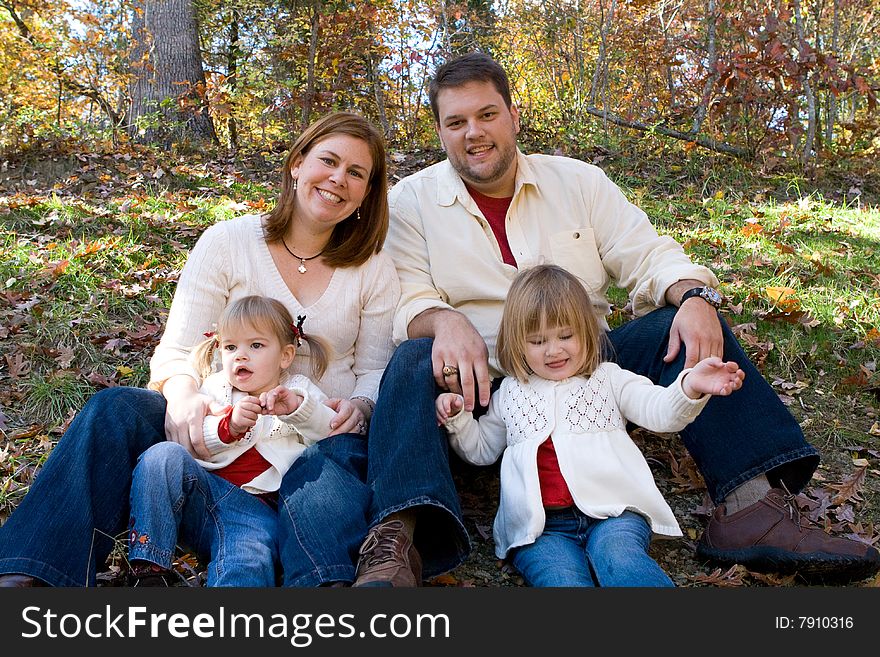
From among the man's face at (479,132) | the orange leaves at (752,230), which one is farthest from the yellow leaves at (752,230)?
the man's face at (479,132)

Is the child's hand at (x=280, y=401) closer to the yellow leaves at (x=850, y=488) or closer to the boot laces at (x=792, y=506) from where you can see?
the boot laces at (x=792, y=506)

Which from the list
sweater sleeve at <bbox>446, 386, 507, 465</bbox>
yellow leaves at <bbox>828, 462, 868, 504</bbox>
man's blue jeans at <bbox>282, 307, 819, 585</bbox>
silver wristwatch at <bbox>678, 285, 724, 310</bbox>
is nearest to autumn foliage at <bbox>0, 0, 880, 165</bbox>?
yellow leaves at <bbox>828, 462, 868, 504</bbox>

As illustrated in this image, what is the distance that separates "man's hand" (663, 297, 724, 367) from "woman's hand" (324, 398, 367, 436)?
1.17 m

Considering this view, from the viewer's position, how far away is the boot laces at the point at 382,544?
2488 mm

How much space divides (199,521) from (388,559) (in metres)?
0.66

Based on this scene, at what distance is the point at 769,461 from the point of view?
114 inches

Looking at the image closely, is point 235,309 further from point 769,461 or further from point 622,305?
point 622,305

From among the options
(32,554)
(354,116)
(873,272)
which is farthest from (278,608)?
(873,272)

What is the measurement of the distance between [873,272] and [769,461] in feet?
10.7

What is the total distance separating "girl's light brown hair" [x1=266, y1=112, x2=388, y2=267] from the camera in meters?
3.33

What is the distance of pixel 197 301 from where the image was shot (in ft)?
10.5

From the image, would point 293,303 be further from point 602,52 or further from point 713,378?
point 602,52

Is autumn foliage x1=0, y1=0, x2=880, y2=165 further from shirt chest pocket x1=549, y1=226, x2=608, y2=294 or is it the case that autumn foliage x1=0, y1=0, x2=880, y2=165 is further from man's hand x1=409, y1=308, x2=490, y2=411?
man's hand x1=409, y1=308, x2=490, y2=411

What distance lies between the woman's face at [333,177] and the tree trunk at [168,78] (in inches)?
215
